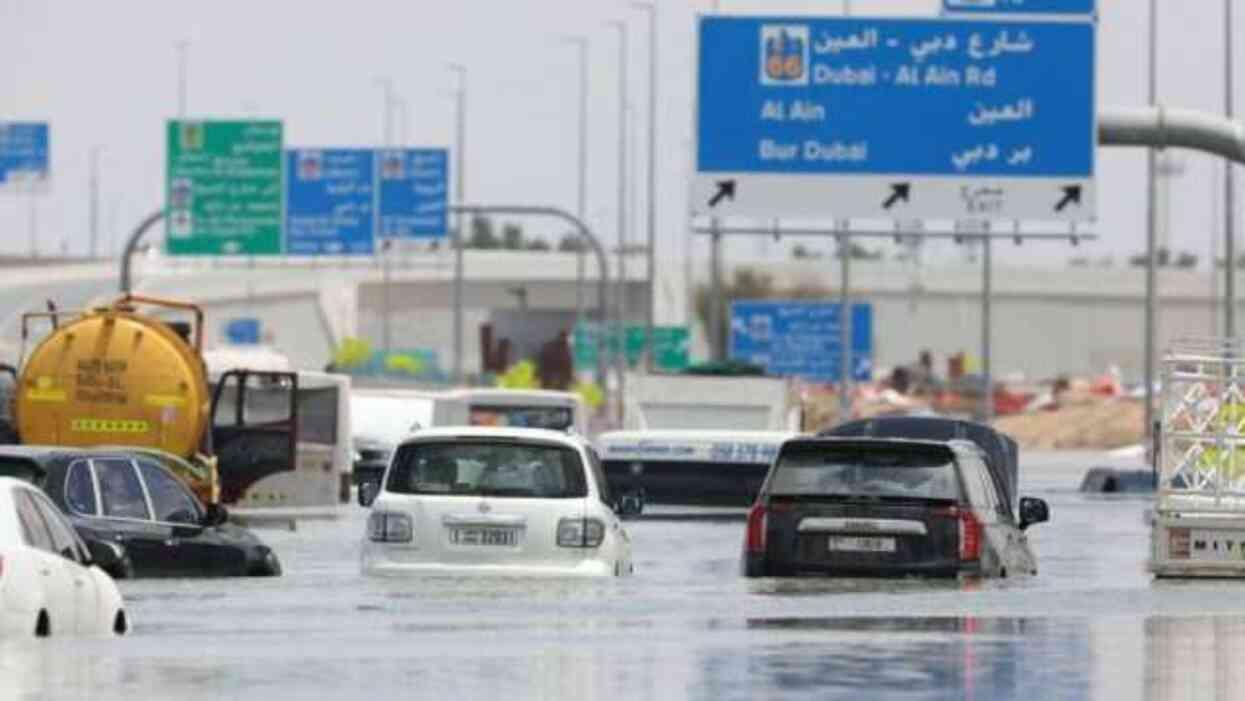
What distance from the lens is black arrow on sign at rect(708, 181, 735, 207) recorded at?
2119 inches

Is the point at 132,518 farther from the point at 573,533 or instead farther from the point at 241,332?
the point at 241,332

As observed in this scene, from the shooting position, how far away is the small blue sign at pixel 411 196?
86.0 m

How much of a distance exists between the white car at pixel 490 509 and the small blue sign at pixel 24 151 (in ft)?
200

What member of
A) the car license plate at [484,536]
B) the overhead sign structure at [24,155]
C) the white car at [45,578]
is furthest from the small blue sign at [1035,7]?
the overhead sign structure at [24,155]

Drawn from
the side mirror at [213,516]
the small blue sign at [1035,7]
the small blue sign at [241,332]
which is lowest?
the side mirror at [213,516]

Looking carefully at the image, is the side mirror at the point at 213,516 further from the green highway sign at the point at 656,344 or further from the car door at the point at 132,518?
→ the green highway sign at the point at 656,344

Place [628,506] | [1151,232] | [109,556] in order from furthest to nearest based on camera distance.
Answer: [1151,232], [628,506], [109,556]

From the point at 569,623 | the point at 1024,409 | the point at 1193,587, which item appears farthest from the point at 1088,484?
the point at 1024,409

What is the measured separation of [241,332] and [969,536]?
93.8 metres

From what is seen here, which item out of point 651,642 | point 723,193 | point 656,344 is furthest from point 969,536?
point 656,344

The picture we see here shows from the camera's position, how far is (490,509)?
28.0 meters

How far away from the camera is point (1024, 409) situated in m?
138

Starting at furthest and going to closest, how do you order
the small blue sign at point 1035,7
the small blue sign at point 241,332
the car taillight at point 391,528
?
the small blue sign at point 241,332
the small blue sign at point 1035,7
the car taillight at point 391,528

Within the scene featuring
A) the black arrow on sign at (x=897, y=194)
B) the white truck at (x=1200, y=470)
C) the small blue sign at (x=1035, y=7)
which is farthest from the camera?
the black arrow on sign at (x=897, y=194)
